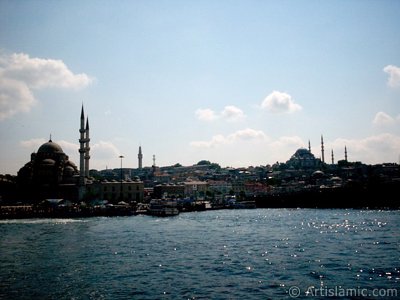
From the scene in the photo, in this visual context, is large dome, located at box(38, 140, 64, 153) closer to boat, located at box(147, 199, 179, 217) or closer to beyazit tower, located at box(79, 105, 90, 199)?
beyazit tower, located at box(79, 105, 90, 199)

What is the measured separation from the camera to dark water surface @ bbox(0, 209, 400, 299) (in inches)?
731

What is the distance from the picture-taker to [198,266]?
79.5 ft

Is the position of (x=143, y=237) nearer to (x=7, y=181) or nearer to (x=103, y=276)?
Answer: (x=103, y=276)

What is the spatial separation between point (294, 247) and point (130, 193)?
7690cm

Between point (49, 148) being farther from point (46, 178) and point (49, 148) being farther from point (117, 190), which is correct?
point (117, 190)

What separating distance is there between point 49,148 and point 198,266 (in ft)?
293

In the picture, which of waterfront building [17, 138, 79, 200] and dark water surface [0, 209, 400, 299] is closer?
dark water surface [0, 209, 400, 299]

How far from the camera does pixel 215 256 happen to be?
90.8ft

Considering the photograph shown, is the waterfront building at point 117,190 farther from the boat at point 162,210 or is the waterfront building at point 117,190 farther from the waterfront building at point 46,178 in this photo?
the boat at point 162,210

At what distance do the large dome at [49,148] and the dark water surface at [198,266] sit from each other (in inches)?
2731

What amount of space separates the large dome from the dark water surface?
69.4 meters

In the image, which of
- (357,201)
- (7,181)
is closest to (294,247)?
(357,201)

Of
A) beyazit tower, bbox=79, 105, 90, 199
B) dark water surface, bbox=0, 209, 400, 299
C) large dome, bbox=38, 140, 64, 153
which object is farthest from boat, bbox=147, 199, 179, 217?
large dome, bbox=38, 140, 64, 153

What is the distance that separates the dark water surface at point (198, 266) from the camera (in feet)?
60.9
